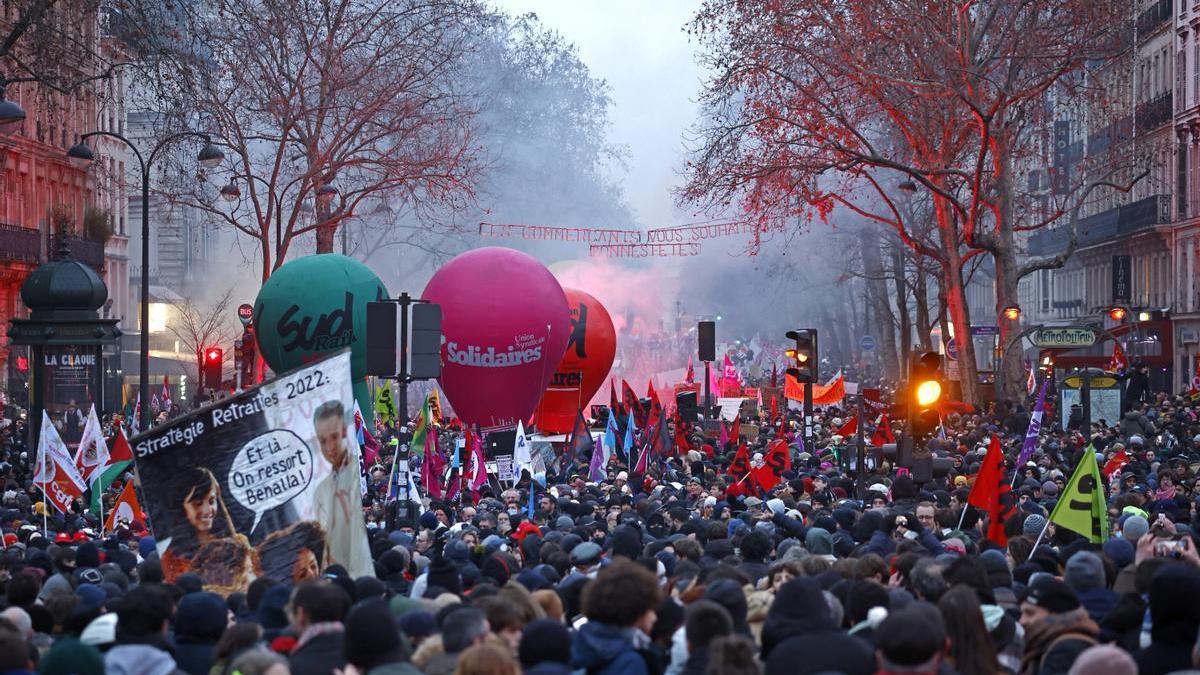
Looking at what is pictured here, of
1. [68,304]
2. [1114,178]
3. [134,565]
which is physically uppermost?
[1114,178]

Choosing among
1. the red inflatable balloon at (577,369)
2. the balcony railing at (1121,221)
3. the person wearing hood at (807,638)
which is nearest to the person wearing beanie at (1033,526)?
the person wearing hood at (807,638)

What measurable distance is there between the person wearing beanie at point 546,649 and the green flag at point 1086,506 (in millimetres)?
5782

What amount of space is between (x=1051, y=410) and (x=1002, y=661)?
29.1m

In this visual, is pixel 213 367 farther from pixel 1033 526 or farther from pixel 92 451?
pixel 1033 526

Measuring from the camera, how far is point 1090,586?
881 centimetres

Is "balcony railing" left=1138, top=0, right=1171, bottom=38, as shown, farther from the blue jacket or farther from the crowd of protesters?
the blue jacket

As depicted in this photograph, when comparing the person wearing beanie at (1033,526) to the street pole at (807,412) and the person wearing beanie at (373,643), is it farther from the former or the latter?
the street pole at (807,412)

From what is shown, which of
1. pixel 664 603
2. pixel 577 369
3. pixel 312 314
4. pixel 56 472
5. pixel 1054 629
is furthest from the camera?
pixel 577 369

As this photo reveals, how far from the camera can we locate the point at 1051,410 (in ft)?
118

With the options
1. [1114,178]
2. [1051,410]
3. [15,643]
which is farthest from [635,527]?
[1114,178]

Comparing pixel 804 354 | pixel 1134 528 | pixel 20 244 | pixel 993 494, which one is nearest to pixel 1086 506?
pixel 1134 528

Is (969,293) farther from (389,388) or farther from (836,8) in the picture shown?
(389,388)

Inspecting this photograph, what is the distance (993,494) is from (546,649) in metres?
7.13

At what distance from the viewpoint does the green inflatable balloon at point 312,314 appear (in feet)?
99.2
